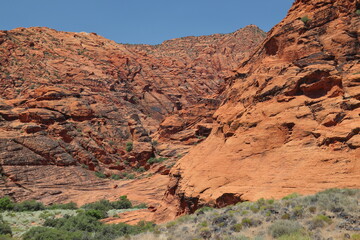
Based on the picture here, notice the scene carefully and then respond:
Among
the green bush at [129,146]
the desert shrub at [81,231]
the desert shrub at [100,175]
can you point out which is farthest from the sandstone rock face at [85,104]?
the desert shrub at [81,231]

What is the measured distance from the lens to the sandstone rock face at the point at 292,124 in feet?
47.3

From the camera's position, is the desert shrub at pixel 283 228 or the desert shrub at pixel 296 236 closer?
the desert shrub at pixel 296 236

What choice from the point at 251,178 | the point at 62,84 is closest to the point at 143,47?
the point at 62,84

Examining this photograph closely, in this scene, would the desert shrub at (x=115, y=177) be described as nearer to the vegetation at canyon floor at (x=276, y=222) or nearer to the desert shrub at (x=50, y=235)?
the desert shrub at (x=50, y=235)

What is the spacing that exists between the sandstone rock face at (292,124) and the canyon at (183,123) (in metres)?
0.06

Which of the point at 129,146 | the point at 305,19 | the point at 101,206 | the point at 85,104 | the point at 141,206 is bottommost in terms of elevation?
the point at 141,206

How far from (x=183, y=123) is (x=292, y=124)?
121ft

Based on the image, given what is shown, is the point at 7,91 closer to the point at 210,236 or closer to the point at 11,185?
the point at 11,185

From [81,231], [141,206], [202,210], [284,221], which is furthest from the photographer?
[141,206]

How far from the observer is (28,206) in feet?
95.9

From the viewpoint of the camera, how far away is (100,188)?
36.9 metres

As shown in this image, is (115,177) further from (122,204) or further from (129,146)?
(122,204)

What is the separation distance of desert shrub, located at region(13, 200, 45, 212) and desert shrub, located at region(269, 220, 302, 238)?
985 inches

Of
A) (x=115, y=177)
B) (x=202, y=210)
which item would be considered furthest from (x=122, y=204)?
(x=202, y=210)
